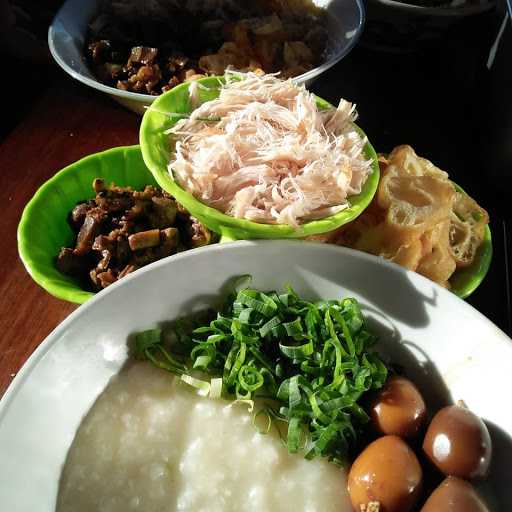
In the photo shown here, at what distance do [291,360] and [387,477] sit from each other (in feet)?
1.05

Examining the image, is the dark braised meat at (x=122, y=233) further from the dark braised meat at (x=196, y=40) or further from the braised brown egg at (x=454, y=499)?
the braised brown egg at (x=454, y=499)

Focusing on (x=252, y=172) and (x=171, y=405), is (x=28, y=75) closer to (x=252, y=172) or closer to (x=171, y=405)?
(x=252, y=172)

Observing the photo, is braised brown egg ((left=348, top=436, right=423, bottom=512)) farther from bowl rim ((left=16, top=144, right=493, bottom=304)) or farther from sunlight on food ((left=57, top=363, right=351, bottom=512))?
bowl rim ((left=16, top=144, right=493, bottom=304))

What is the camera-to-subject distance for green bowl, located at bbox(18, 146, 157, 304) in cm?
134

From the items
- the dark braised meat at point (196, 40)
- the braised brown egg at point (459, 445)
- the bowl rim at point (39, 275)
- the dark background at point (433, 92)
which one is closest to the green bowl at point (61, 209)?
the bowl rim at point (39, 275)

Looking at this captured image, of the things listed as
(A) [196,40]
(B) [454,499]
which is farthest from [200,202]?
(A) [196,40]

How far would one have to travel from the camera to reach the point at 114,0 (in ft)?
7.36

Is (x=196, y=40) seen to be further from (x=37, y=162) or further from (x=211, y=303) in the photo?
(x=211, y=303)

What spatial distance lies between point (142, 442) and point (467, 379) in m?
0.72

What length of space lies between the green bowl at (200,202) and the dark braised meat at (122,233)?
6.4 inches

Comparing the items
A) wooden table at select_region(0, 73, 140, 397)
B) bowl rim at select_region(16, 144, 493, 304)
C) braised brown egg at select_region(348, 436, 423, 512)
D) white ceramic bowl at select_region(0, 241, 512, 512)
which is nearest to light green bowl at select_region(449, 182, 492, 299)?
bowl rim at select_region(16, 144, 493, 304)

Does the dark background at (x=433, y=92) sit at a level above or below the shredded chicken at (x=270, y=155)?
below

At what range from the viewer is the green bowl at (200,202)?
122cm

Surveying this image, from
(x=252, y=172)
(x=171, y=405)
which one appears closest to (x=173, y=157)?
(x=252, y=172)
